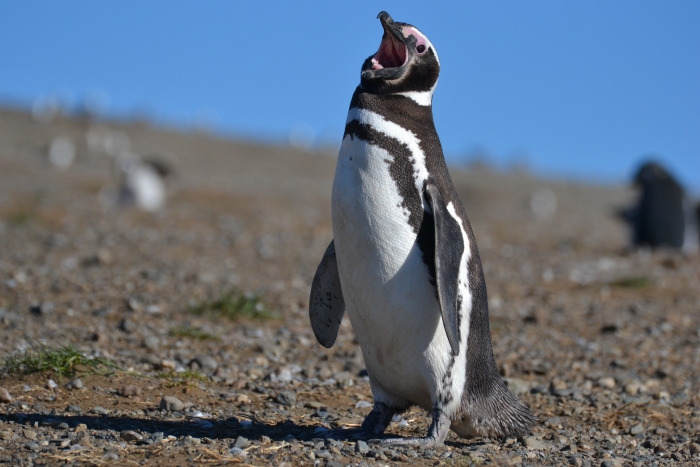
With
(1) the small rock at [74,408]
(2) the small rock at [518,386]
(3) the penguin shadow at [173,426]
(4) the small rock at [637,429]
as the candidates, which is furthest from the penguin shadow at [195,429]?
(2) the small rock at [518,386]

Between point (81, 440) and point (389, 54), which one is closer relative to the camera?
point (81, 440)

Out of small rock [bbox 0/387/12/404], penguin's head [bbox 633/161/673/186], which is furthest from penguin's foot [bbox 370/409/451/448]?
penguin's head [bbox 633/161/673/186]

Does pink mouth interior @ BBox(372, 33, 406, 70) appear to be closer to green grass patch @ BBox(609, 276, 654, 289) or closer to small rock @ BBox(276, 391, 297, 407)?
small rock @ BBox(276, 391, 297, 407)

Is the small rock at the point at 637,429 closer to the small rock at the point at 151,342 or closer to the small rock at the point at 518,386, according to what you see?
the small rock at the point at 518,386

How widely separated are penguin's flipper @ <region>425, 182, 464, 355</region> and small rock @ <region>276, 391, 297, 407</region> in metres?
1.25

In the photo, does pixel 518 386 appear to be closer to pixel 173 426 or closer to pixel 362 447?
pixel 362 447

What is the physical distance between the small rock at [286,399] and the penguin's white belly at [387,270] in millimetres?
989

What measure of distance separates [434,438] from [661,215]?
11.0 m

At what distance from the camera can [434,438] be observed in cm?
368

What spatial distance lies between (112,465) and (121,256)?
626cm


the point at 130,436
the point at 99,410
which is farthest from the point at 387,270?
the point at 99,410

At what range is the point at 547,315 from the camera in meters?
7.52

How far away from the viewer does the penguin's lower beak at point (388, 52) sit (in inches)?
146

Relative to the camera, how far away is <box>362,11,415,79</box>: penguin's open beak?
12.2 ft
